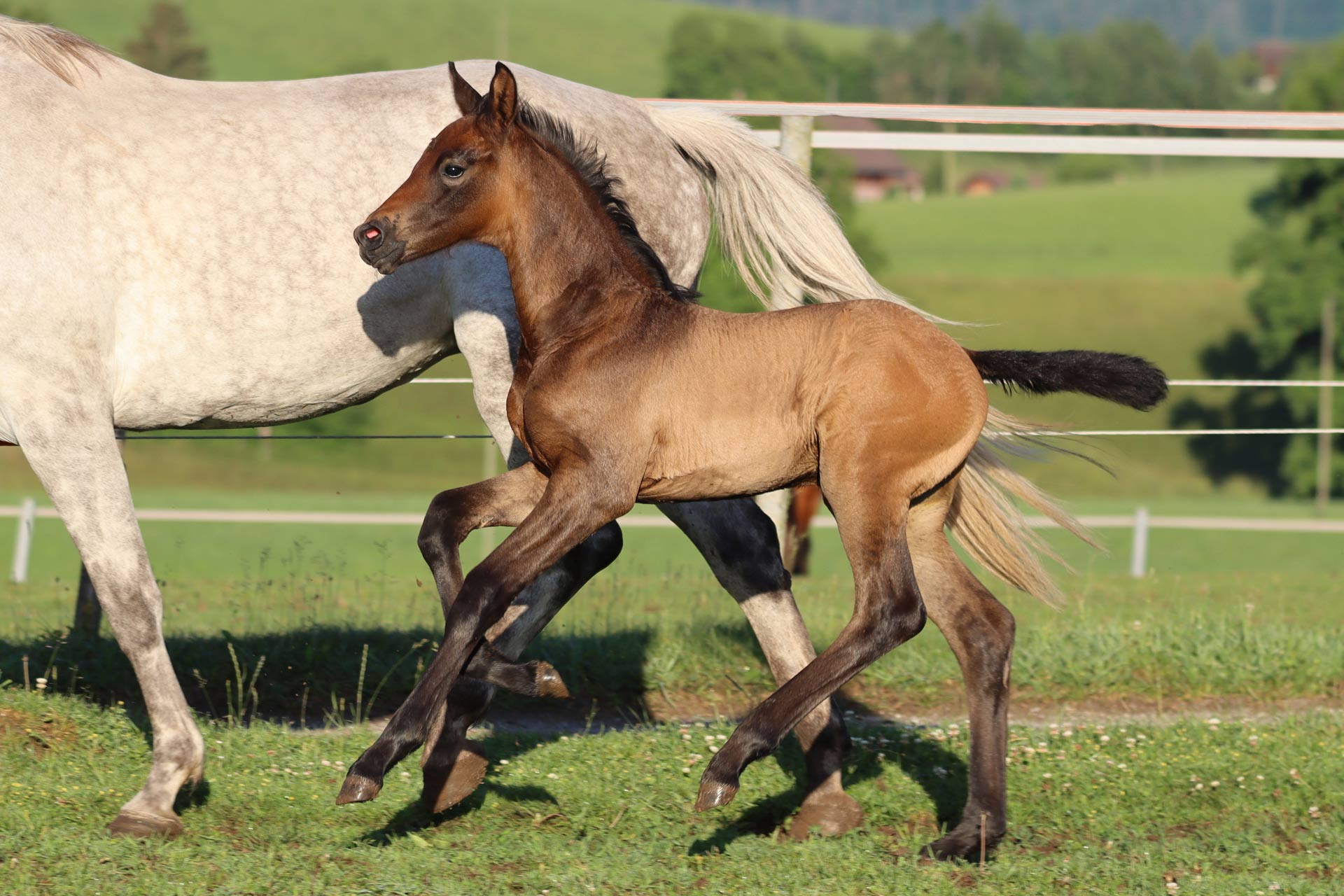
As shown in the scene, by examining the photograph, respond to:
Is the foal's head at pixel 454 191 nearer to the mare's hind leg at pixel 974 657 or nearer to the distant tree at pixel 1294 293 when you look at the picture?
the mare's hind leg at pixel 974 657

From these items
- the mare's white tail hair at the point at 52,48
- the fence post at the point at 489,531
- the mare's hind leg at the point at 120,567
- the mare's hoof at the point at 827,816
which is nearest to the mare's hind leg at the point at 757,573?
the mare's hoof at the point at 827,816

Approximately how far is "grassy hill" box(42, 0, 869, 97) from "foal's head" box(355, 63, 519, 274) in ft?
226

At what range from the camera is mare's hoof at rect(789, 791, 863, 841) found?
4.19 metres

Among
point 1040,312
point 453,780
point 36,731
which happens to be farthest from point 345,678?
point 1040,312

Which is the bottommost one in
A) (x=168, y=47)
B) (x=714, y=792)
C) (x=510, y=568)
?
(x=714, y=792)

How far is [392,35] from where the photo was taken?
81500 millimetres

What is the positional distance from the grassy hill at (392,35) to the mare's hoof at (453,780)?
6883 centimetres

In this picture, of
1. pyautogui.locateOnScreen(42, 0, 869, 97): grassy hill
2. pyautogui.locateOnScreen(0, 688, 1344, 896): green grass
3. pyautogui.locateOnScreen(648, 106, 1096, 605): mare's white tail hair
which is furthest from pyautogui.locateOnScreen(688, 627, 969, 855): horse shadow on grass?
pyautogui.locateOnScreen(42, 0, 869, 97): grassy hill

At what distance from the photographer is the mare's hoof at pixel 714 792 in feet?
11.2

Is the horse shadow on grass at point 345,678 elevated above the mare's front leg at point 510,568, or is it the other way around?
the mare's front leg at point 510,568

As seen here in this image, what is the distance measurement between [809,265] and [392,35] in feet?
268

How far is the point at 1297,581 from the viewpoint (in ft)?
34.2

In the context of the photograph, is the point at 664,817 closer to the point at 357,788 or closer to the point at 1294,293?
the point at 357,788

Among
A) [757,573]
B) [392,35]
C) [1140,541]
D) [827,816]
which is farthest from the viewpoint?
[392,35]
